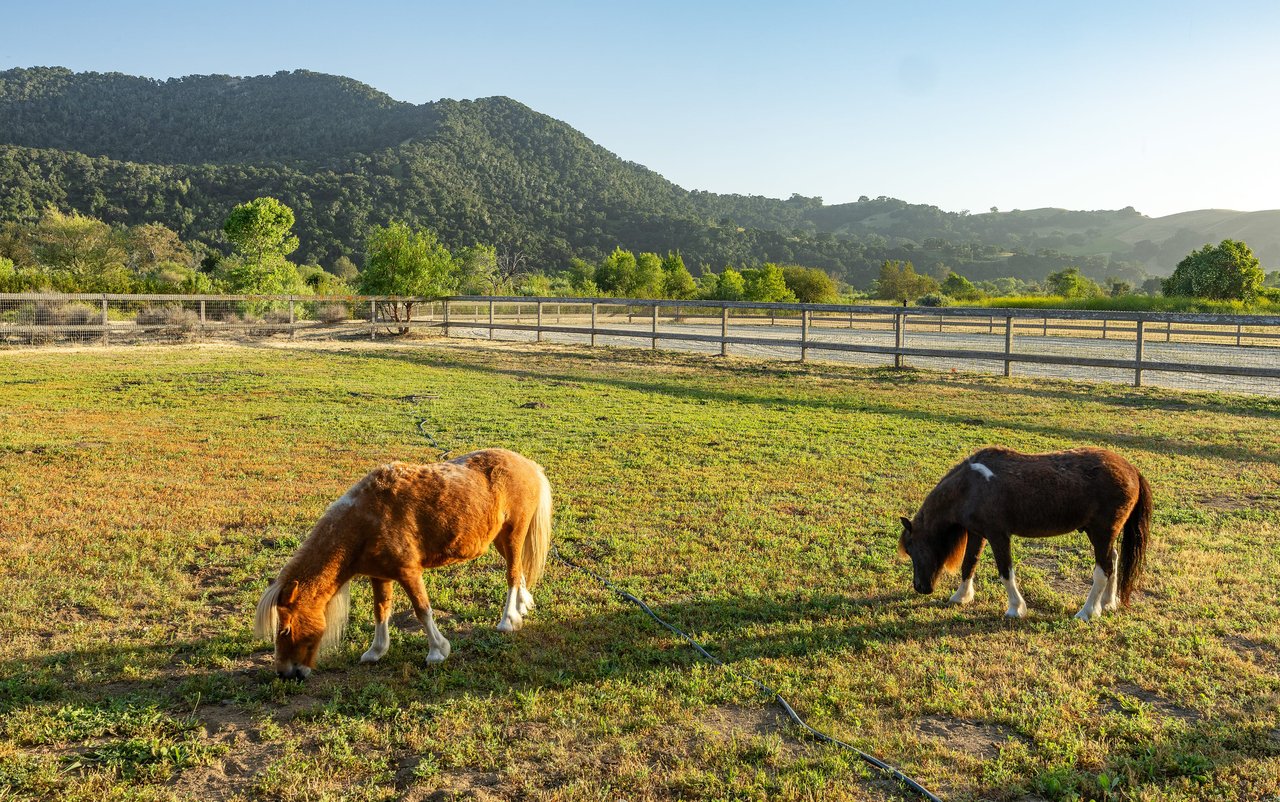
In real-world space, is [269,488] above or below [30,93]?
below

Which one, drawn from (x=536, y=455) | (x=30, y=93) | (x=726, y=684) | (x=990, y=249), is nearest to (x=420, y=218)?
(x=30, y=93)

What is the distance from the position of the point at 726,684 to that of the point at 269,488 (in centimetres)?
533

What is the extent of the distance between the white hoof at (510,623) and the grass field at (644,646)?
76 millimetres

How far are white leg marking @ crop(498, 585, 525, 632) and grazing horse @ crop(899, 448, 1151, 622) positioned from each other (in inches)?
96.0

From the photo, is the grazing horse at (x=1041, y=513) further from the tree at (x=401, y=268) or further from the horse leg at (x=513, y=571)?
the tree at (x=401, y=268)

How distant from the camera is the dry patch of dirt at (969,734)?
317cm

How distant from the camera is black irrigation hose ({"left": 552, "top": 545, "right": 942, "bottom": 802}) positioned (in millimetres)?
2895

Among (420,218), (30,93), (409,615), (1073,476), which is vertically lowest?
(409,615)

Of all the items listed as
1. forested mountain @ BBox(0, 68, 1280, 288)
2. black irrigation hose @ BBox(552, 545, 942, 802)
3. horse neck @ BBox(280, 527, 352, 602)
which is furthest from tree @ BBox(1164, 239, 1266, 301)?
forested mountain @ BBox(0, 68, 1280, 288)

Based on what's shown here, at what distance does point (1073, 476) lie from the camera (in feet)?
14.4

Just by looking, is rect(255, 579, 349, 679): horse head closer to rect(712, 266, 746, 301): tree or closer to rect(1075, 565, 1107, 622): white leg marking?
rect(1075, 565, 1107, 622): white leg marking

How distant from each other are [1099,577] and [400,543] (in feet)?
13.1

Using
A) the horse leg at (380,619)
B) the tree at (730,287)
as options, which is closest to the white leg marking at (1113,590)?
the horse leg at (380,619)

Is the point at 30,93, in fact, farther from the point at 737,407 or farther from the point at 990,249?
the point at 990,249
